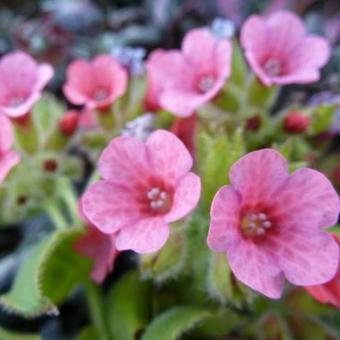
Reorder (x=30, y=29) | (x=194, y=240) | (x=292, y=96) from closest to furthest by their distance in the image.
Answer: (x=194, y=240), (x=292, y=96), (x=30, y=29)

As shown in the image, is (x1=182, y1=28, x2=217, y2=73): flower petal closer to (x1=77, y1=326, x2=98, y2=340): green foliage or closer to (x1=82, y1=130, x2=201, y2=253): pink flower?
(x1=82, y1=130, x2=201, y2=253): pink flower

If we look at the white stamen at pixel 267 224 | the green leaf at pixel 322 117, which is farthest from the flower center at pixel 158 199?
the green leaf at pixel 322 117

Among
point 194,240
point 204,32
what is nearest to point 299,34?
point 204,32

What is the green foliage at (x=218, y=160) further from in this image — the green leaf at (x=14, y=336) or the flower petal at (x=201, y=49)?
the green leaf at (x=14, y=336)

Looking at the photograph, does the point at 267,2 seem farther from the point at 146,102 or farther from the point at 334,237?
the point at 334,237

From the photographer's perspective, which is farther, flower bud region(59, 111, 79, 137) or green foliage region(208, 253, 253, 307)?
flower bud region(59, 111, 79, 137)

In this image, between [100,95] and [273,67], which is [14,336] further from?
[273,67]

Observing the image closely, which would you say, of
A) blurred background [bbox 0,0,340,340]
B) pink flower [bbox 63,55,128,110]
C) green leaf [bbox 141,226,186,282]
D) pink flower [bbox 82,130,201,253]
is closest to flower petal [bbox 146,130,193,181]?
pink flower [bbox 82,130,201,253]
